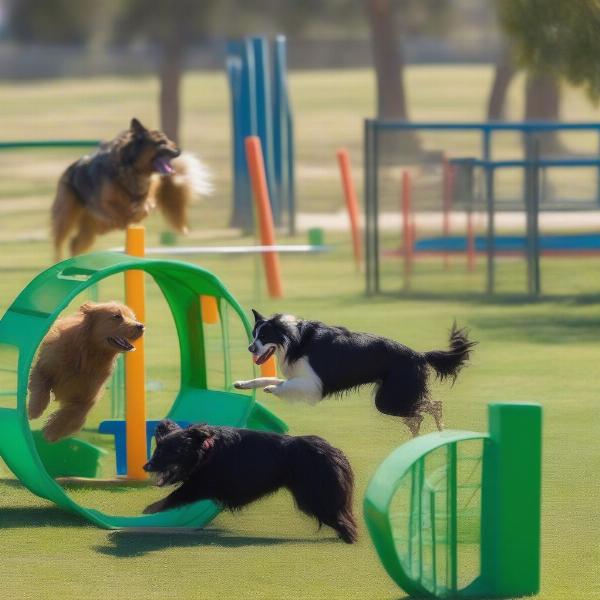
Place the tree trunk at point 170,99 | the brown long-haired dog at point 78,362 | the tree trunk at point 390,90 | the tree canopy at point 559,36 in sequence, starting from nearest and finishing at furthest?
the brown long-haired dog at point 78,362 < the tree canopy at point 559,36 < the tree trunk at point 170,99 < the tree trunk at point 390,90

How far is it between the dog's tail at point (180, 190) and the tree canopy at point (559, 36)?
3.86 meters

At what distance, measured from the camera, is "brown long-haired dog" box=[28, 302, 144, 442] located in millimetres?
7652

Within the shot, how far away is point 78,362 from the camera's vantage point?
776 centimetres

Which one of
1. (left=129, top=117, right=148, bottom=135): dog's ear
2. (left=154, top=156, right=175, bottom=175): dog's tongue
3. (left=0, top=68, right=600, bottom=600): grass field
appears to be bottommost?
(left=0, top=68, right=600, bottom=600): grass field

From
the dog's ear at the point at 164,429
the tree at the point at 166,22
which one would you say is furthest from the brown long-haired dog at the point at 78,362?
the tree at the point at 166,22

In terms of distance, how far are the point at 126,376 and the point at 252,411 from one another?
28.1 inches

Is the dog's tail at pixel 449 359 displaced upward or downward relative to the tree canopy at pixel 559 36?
downward

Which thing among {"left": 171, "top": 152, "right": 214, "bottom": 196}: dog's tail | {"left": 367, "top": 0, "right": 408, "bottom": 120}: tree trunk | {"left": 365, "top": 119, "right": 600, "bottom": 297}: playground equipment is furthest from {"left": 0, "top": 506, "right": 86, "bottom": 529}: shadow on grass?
{"left": 367, "top": 0, "right": 408, "bottom": 120}: tree trunk

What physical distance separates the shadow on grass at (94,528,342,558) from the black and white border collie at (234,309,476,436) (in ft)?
2.32

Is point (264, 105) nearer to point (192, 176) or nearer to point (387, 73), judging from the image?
point (192, 176)

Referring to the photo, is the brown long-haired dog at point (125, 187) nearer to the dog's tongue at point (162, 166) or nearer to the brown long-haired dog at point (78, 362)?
the dog's tongue at point (162, 166)

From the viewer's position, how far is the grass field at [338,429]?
6.18 meters

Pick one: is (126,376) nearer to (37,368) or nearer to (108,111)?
(37,368)

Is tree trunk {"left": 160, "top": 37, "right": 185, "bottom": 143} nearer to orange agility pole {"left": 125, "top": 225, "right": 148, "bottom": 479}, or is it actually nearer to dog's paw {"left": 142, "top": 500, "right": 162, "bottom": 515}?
orange agility pole {"left": 125, "top": 225, "right": 148, "bottom": 479}
